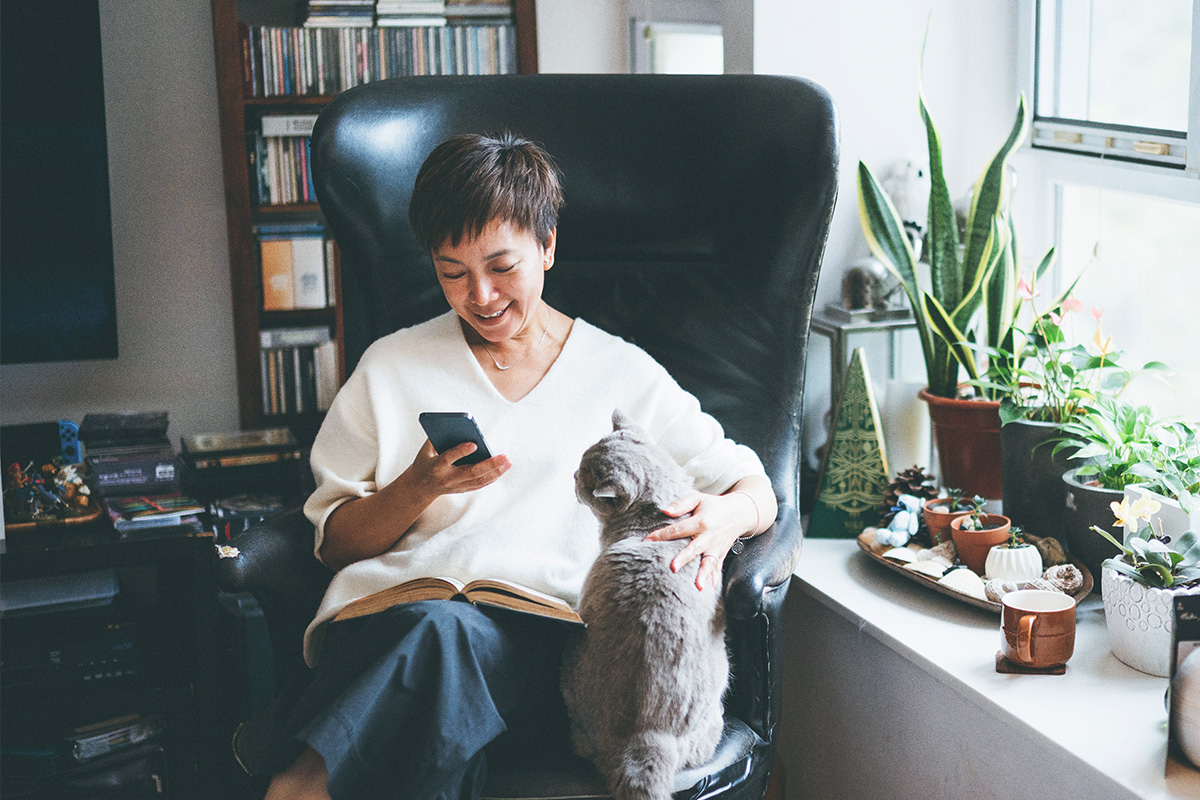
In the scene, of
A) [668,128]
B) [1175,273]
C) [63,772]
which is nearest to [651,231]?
[668,128]

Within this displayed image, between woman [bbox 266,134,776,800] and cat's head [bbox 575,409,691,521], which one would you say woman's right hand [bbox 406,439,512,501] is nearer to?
woman [bbox 266,134,776,800]

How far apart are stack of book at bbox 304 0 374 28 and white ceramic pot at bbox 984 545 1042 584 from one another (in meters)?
2.05

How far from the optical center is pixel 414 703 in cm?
118

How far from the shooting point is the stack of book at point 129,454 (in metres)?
2.21

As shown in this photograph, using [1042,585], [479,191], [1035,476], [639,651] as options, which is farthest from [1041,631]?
[479,191]

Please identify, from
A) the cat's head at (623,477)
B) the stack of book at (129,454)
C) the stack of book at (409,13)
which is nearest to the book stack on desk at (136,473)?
the stack of book at (129,454)

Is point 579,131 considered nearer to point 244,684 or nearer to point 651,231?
point 651,231

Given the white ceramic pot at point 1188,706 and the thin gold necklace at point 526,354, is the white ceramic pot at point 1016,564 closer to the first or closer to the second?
the white ceramic pot at point 1188,706

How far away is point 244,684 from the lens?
7.57ft

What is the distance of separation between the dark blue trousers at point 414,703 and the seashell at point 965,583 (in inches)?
30.8

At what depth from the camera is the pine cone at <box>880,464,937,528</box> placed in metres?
1.92

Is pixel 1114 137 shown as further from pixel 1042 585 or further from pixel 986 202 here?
pixel 1042 585

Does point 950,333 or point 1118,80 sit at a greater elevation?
point 1118,80

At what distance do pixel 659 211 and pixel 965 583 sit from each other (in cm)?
81
